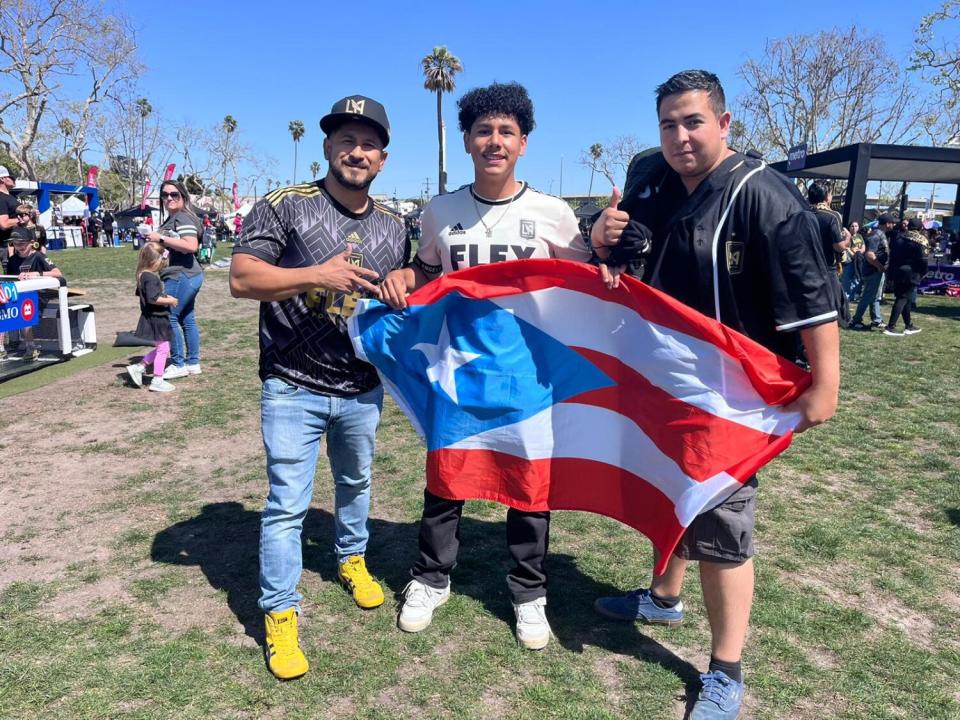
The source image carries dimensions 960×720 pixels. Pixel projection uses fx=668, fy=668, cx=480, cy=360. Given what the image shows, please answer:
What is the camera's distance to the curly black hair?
2.87 meters

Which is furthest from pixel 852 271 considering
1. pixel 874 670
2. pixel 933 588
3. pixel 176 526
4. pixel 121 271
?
pixel 121 271

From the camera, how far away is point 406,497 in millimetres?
4664

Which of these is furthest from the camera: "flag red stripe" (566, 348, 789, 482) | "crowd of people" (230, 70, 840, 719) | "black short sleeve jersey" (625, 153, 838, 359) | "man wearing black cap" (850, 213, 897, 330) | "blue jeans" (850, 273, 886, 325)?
"blue jeans" (850, 273, 886, 325)

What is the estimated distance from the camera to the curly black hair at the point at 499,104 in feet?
9.40

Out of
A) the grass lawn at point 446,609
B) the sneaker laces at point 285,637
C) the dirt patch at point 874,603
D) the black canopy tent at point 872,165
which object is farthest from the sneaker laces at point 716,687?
the black canopy tent at point 872,165

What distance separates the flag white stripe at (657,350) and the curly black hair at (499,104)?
2.56 ft

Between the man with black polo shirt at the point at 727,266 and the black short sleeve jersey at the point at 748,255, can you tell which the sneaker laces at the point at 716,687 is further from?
the black short sleeve jersey at the point at 748,255

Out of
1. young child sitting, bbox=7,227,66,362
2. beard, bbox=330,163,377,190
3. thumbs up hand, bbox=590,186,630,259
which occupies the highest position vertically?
beard, bbox=330,163,377,190

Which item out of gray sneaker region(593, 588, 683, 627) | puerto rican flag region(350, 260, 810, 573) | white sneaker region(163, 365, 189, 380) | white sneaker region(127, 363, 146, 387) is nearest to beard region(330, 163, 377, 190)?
puerto rican flag region(350, 260, 810, 573)

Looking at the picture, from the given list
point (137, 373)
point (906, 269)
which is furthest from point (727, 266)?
point (906, 269)

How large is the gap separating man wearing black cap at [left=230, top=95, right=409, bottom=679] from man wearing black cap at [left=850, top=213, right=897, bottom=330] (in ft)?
37.3

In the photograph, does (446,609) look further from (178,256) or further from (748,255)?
(178,256)

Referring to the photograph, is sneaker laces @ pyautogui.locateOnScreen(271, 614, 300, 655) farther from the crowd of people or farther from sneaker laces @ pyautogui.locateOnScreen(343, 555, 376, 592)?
sneaker laces @ pyautogui.locateOnScreen(343, 555, 376, 592)

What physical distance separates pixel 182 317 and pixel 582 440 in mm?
6352
